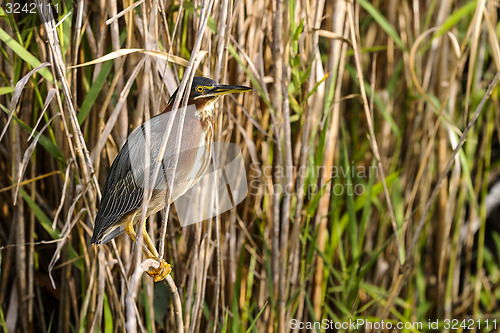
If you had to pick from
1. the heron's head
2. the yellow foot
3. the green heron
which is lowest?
the yellow foot

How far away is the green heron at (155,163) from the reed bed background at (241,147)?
0.05 metres

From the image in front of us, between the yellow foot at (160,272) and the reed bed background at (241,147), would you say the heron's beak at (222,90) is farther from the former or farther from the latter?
the yellow foot at (160,272)

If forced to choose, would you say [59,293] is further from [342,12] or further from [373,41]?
[373,41]

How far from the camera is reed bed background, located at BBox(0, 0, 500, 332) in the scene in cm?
82

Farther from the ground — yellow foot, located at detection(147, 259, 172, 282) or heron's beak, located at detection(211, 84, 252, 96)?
heron's beak, located at detection(211, 84, 252, 96)

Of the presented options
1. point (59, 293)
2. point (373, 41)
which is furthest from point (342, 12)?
point (59, 293)

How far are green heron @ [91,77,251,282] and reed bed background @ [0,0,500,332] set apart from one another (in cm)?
5

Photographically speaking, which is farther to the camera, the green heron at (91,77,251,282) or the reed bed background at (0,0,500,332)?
the reed bed background at (0,0,500,332)

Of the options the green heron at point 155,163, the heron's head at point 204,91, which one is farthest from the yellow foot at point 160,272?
the heron's head at point 204,91

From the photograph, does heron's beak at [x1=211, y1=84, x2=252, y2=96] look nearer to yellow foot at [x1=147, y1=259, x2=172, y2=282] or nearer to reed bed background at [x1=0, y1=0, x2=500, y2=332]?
reed bed background at [x1=0, y1=0, x2=500, y2=332]

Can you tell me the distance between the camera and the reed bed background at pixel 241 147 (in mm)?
821

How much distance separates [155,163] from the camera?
25.7 inches

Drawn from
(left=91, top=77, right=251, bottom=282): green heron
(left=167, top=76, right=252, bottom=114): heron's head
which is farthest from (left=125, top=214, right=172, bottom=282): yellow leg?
(left=167, top=76, right=252, bottom=114): heron's head

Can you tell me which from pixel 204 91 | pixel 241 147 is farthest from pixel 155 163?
pixel 241 147
